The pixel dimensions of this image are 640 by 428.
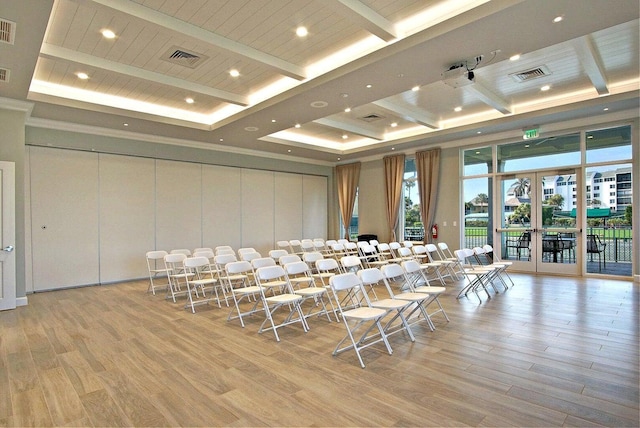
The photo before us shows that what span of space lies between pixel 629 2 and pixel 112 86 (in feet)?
21.8

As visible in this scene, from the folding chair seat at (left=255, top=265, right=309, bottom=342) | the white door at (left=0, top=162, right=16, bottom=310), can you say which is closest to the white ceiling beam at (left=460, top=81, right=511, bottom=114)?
the folding chair seat at (left=255, top=265, right=309, bottom=342)

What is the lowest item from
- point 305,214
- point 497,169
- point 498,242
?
point 498,242

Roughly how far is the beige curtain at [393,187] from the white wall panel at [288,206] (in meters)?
2.67

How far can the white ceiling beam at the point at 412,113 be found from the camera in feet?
21.1

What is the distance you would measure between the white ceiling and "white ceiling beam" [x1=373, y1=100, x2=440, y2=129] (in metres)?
0.03

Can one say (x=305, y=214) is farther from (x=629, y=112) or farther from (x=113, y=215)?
(x=629, y=112)

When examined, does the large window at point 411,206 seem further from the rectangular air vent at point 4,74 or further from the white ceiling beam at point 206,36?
the rectangular air vent at point 4,74

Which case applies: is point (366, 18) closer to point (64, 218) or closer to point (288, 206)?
point (64, 218)

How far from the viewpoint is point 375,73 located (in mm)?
4504

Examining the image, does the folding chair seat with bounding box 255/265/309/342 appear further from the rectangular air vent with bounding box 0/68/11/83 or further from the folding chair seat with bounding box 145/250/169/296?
the rectangular air vent with bounding box 0/68/11/83

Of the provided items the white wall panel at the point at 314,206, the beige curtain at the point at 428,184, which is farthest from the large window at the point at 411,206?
the white wall panel at the point at 314,206

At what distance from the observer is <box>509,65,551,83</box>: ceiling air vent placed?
205 inches

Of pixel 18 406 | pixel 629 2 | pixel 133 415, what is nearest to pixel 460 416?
pixel 133 415

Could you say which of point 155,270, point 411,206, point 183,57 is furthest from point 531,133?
point 155,270
